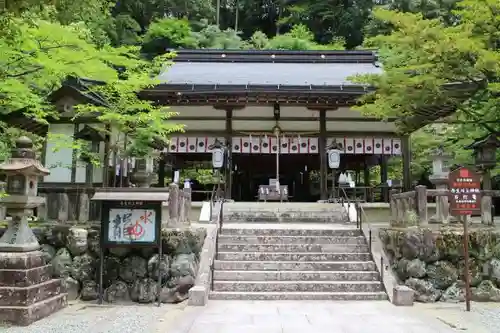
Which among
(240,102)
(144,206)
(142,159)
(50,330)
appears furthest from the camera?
(240,102)

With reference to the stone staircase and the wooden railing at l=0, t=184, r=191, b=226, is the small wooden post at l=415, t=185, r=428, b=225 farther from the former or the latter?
the wooden railing at l=0, t=184, r=191, b=226

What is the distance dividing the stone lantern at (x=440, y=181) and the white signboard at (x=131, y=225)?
615 centimetres

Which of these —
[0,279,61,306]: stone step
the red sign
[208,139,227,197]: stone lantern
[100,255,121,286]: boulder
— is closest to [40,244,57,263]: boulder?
[100,255,121,286]: boulder

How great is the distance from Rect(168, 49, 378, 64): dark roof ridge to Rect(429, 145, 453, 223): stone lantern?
A: 9.89 meters

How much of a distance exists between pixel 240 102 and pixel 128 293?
835 cm

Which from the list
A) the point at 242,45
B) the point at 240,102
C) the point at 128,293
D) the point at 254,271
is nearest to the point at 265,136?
the point at 240,102

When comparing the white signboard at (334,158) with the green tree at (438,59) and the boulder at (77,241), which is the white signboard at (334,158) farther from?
the boulder at (77,241)

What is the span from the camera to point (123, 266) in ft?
28.4

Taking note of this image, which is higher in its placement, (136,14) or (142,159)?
(136,14)

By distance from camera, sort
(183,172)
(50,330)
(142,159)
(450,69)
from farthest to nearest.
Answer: (183,172) < (142,159) < (450,69) < (50,330)

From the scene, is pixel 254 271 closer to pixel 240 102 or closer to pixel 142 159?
pixel 142 159

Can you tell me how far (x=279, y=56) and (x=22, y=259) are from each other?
16.6 m

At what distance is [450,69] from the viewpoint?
29.9 feet

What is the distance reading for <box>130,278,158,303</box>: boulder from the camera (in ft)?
27.6
